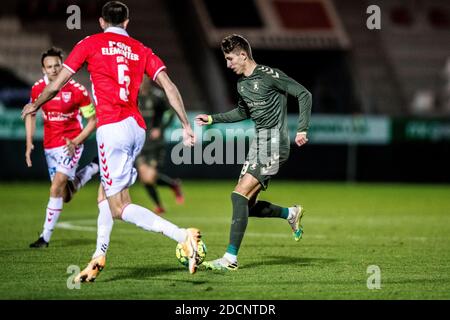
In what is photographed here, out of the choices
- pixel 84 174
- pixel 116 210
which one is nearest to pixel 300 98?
pixel 116 210

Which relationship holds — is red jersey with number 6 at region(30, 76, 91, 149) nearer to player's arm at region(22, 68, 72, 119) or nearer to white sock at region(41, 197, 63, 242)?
white sock at region(41, 197, 63, 242)

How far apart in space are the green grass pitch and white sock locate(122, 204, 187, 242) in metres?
0.44

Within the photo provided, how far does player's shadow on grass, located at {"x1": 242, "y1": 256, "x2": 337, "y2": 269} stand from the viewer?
9591mm

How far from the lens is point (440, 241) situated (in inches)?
473

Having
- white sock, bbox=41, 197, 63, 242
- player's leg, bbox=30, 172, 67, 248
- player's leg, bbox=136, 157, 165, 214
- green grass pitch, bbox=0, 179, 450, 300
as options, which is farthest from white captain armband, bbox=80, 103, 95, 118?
player's leg, bbox=136, 157, 165, 214

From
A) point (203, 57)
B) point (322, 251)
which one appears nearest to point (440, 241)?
point (322, 251)

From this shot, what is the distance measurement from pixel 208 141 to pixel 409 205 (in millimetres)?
5766

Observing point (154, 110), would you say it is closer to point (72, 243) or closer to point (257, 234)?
point (257, 234)

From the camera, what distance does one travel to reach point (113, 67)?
823 cm

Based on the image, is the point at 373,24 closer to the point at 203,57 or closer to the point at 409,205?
the point at 203,57

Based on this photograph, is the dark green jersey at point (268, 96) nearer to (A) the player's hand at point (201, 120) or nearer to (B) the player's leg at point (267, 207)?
(B) the player's leg at point (267, 207)

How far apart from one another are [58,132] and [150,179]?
17.6 feet
